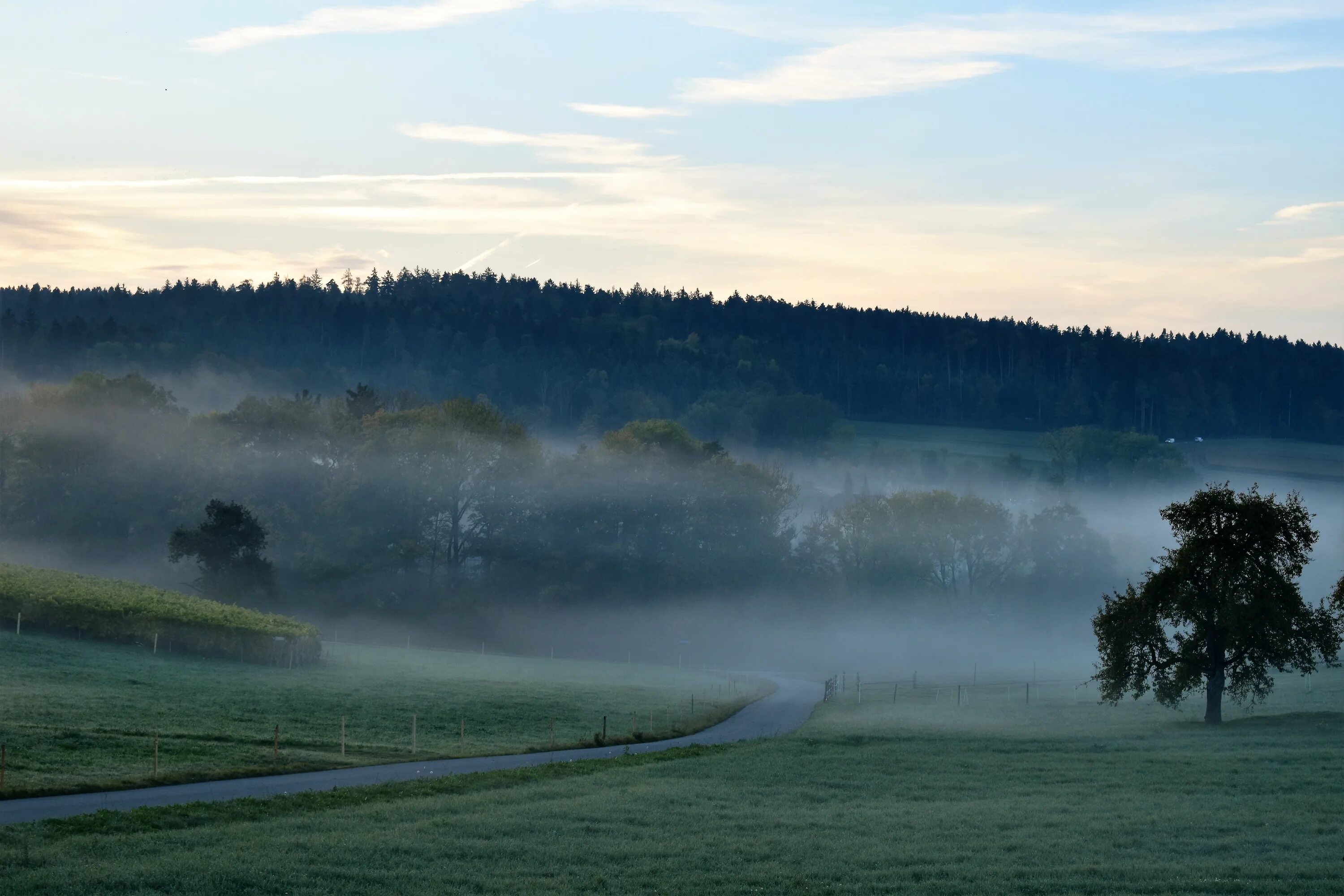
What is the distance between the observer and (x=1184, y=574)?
52094mm

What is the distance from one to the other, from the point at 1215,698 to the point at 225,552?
61.8 m

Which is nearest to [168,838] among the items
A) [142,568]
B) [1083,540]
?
[142,568]

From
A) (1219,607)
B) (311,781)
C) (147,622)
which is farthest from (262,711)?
(1219,607)

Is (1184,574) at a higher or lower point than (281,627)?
higher

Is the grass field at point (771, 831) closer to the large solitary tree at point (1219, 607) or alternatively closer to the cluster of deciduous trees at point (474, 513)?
the large solitary tree at point (1219, 607)

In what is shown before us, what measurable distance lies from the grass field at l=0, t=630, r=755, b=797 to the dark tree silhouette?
13.0 metres

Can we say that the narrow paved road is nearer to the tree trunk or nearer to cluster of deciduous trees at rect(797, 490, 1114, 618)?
the tree trunk

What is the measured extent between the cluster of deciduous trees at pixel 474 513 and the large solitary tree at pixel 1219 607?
66.9 meters

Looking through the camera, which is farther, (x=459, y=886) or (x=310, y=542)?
(x=310, y=542)

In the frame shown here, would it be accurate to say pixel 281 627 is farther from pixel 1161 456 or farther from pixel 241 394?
pixel 1161 456

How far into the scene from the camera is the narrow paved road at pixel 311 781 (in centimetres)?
2795

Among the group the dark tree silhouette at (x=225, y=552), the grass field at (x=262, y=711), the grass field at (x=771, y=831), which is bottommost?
the grass field at (x=262, y=711)

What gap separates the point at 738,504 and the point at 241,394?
95.2 m

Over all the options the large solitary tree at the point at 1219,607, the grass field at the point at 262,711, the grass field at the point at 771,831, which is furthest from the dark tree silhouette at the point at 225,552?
the large solitary tree at the point at 1219,607
